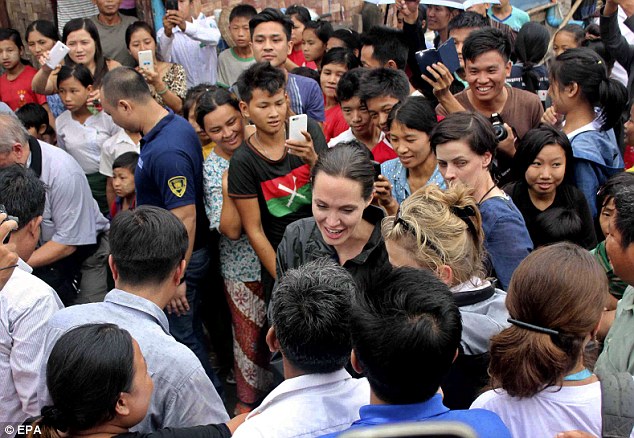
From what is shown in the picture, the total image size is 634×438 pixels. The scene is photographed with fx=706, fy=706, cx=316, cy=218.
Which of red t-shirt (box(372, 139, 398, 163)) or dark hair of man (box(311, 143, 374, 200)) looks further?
red t-shirt (box(372, 139, 398, 163))

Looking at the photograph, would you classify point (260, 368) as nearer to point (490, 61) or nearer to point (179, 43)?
point (490, 61)

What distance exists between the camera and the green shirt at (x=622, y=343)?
2.33 m

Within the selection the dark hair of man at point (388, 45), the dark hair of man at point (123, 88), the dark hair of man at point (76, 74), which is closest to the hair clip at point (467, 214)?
the dark hair of man at point (123, 88)

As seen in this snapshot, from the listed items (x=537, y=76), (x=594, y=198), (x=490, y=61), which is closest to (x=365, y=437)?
(x=594, y=198)

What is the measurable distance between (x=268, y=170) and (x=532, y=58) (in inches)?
126

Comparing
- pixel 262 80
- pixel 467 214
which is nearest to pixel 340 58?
pixel 262 80

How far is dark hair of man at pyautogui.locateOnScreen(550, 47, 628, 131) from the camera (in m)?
3.98

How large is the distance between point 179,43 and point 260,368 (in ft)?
11.4

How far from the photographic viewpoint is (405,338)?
5.76ft

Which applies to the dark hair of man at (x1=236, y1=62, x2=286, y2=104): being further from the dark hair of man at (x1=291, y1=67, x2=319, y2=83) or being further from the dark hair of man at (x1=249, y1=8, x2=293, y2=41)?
the dark hair of man at (x1=291, y1=67, x2=319, y2=83)

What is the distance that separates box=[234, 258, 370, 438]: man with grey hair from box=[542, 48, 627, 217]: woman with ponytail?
7.41 feet

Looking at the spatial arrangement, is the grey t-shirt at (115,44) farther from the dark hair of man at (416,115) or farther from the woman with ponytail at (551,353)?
the woman with ponytail at (551,353)

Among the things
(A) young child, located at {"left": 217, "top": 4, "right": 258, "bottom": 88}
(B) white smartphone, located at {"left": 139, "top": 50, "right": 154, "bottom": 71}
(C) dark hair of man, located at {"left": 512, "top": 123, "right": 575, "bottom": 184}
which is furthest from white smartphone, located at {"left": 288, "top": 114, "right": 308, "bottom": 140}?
(A) young child, located at {"left": 217, "top": 4, "right": 258, "bottom": 88}

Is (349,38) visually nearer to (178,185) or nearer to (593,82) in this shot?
(593,82)
